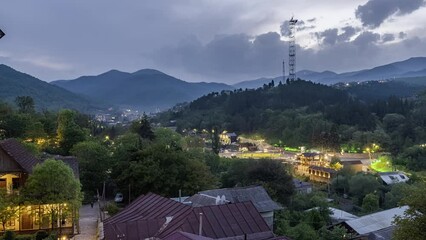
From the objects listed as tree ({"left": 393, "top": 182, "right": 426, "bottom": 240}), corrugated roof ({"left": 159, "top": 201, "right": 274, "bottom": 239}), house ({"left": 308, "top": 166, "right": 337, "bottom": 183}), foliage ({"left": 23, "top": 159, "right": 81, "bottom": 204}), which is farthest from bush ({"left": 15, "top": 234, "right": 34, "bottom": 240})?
house ({"left": 308, "top": 166, "right": 337, "bottom": 183})

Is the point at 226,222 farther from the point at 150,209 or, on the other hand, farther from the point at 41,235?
the point at 41,235

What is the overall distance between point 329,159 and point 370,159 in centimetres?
785

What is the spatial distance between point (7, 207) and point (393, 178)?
3790 centimetres

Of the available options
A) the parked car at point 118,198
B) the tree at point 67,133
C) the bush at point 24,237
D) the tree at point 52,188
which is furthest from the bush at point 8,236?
the tree at point 67,133

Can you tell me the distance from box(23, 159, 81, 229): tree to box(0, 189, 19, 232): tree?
46cm

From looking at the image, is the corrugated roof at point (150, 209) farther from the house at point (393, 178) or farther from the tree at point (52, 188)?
the house at point (393, 178)

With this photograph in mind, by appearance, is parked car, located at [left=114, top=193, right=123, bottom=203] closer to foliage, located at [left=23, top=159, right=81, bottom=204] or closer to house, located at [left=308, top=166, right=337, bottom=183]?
foliage, located at [left=23, top=159, right=81, bottom=204]

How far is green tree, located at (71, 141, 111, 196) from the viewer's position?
2961cm

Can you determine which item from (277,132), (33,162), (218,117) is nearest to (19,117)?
(33,162)

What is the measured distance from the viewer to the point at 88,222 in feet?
73.6

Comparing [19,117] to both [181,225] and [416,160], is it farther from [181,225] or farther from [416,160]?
[416,160]

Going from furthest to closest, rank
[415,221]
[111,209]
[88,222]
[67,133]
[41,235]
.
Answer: [67,133]
[111,209]
[88,222]
[41,235]
[415,221]

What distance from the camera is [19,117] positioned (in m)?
36.8

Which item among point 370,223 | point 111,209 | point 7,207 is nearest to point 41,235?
point 7,207
